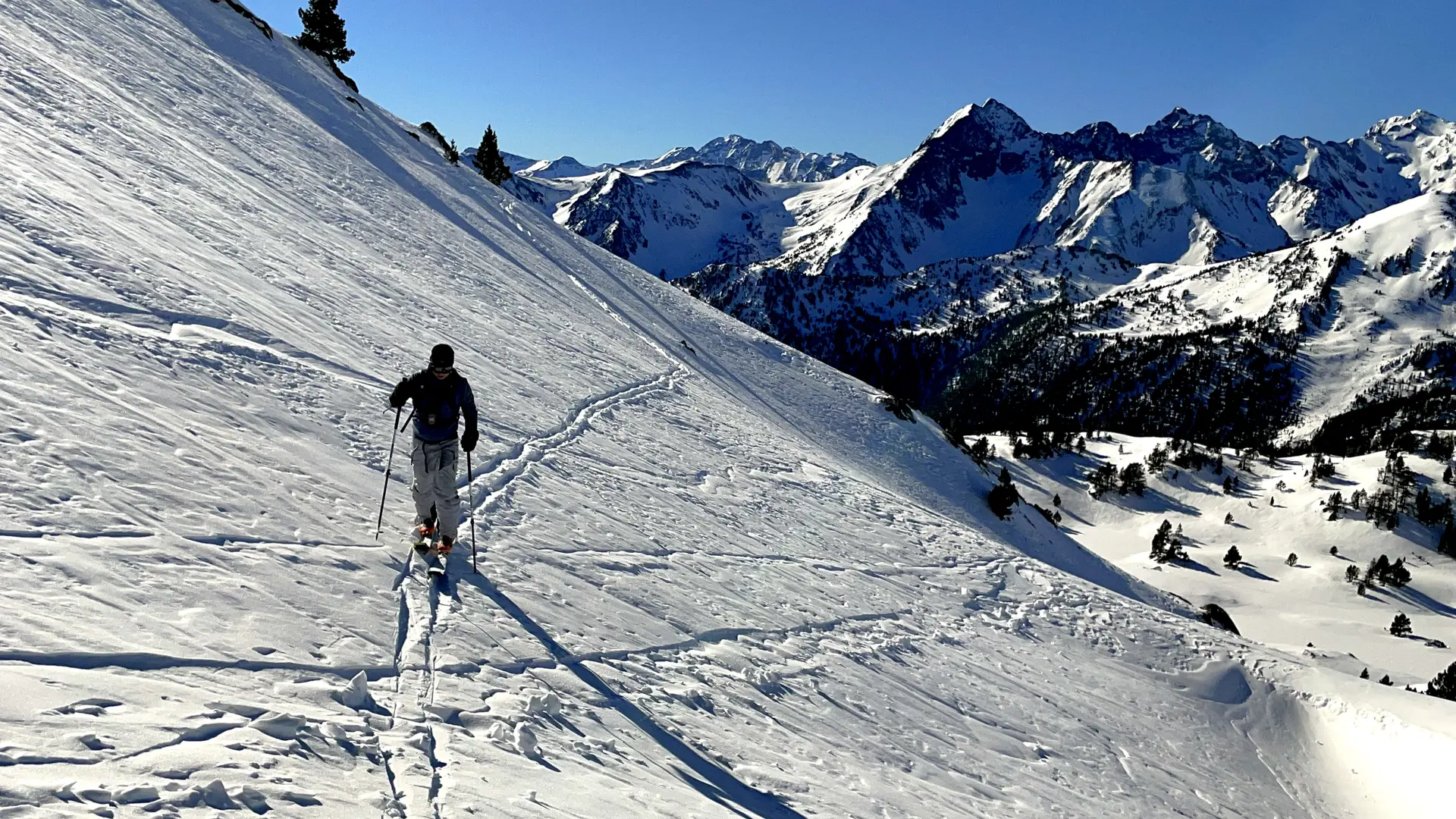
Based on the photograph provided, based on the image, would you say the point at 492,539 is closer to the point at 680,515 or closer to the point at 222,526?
the point at 222,526

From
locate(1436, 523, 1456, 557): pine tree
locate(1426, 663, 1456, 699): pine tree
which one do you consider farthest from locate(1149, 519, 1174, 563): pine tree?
locate(1436, 523, 1456, 557): pine tree

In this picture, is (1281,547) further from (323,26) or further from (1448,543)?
(323,26)

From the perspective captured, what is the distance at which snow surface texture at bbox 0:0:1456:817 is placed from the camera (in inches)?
219

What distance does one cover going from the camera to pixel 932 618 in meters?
15.8

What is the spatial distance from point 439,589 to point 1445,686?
6304 cm

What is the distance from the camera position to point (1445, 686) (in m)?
45.1

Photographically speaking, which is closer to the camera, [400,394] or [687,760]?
[687,760]

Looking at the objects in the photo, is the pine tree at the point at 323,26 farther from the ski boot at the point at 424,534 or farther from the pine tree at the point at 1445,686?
the pine tree at the point at 1445,686

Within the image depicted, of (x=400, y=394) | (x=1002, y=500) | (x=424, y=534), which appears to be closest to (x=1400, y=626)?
(x=1002, y=500)

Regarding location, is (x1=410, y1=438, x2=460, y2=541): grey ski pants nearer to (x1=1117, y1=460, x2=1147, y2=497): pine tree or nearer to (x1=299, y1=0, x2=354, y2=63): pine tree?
(x1=299, y1=0, x2=354, y2=63): pine tree

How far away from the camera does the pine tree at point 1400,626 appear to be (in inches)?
2689

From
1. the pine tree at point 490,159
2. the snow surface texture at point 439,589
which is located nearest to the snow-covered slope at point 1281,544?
the snow surface texture at point 439,589

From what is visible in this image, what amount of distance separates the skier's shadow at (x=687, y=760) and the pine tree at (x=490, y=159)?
6359cm

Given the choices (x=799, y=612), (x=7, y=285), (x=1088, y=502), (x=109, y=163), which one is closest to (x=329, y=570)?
(x=7, y=285)
